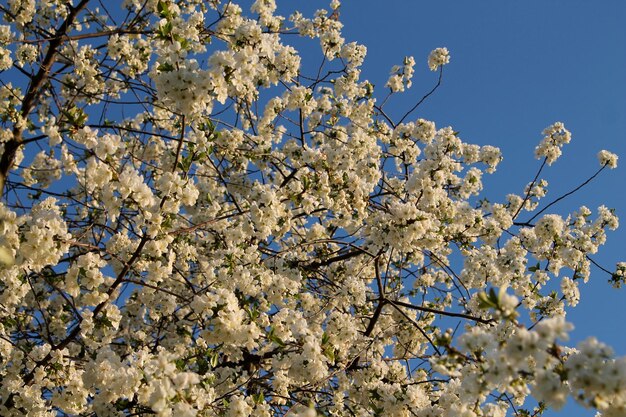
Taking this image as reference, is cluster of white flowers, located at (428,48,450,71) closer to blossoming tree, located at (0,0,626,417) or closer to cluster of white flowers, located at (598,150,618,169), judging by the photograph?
blossoming tree, located at (0,0,626,417)

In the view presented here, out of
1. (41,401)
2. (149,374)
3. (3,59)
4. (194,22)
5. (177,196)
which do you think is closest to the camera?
(149,374)

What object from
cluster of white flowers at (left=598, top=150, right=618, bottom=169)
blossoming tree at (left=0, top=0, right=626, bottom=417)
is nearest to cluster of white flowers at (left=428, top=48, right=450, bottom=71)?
blossoming tree at (left=0, top=0, right=626, bottom=417)

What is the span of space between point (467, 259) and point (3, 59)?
6.55 metres

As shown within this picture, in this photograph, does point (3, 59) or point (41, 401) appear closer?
point (41, 401)

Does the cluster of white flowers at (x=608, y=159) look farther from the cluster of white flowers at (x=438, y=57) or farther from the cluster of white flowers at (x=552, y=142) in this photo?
the cluster of white flowers at (x=438, y=57)

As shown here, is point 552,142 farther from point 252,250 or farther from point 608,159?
point 252,250

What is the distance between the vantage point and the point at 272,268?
7.51 metres

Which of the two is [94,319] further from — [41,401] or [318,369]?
[318,369]

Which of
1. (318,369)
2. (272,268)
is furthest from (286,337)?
(272,268)

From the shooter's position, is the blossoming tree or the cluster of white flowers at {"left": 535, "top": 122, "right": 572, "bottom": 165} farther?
the cluster of white flowers at {"left": 535, "top": 122, "right": 572, "bottom": 165}

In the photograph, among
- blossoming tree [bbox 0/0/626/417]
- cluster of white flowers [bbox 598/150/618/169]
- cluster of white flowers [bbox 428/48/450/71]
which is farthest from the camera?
cluster of white flowers [bbox 428/48/450/71]

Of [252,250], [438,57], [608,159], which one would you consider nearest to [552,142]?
[608,159]

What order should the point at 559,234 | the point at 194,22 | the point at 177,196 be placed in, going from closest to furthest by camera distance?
the point at 177,196, the point at 194,22, the point at 559,234

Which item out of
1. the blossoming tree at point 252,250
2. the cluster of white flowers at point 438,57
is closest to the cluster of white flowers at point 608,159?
the blossoming tree at point 252,250
